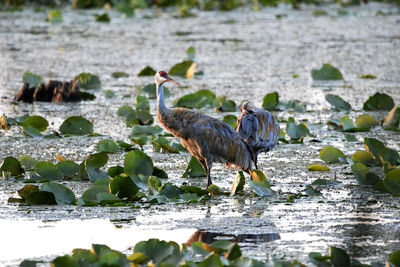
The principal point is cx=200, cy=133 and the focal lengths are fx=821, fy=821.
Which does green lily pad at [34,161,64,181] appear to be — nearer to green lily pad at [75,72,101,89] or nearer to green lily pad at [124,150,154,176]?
green lily pad at [124,150,154,176]

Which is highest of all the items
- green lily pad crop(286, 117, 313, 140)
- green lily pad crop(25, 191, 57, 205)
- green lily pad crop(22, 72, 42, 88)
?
green lily pad crop(22, 72, 42, 88)

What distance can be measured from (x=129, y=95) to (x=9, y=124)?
271 cm

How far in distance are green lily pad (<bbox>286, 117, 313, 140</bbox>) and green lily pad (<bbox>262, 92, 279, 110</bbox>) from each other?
5.54 feet

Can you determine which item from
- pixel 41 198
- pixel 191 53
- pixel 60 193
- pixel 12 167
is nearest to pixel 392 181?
pixel 60 193

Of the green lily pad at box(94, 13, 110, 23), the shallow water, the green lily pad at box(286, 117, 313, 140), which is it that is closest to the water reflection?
the shallow water

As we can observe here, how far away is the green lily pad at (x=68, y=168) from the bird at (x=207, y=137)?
93 centimetres

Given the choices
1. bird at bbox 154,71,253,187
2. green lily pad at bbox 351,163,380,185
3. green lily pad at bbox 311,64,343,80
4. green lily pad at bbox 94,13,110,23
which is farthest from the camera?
green lily pad at bbox 94,13,110,23

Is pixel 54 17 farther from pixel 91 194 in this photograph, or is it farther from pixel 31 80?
pixel 91 194

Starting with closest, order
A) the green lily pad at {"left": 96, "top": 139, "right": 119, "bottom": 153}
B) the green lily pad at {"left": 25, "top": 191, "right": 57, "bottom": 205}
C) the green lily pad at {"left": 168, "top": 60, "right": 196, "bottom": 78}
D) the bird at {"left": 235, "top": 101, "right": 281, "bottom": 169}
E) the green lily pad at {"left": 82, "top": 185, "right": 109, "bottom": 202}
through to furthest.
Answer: the green lily pad at {"left": 25, "top": 191, "right": 57, "bottom": 205} < the green lily pad at {"left": 82, "top": 185, "right": 109, "bottom": 202} < the bird at {"left": 235, "top": 101, "right": 281, "bottom": 169} < the green lily pad at {"left": 96, "top": 139, "right": 119, "bottom": 153} < the green lily pad at {"left": 168, "top": 60, "right": 196, "bottom": 78}

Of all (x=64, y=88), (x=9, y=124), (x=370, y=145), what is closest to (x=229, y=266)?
(x=370, y=145)

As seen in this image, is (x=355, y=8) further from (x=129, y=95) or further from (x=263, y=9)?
(x=129, y=95)

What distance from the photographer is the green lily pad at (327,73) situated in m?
13.6

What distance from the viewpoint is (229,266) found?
4.93 m

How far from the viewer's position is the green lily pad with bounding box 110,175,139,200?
6.86 meters
